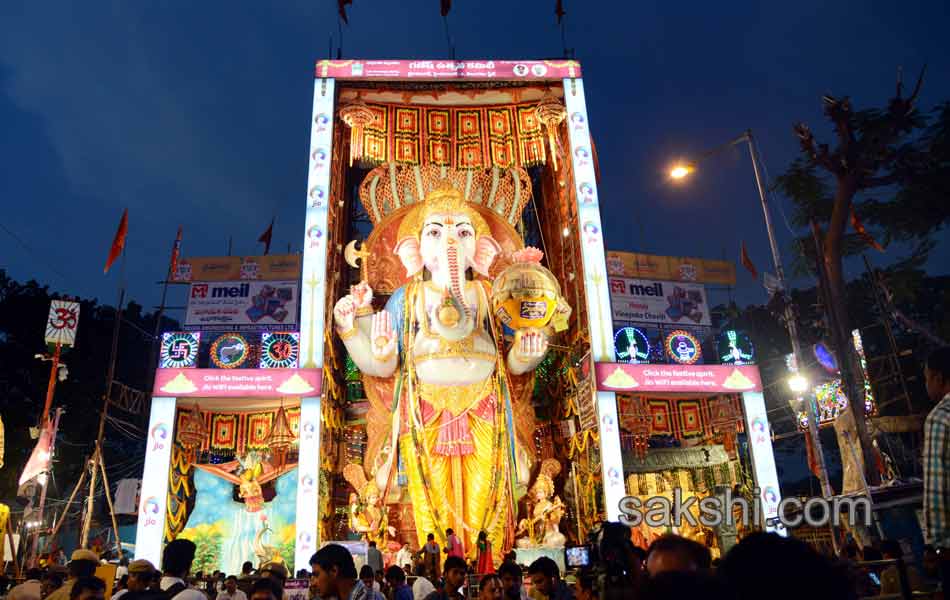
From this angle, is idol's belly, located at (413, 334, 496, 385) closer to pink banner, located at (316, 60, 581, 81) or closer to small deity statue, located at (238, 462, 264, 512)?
small deity statue, located at (238, 462, 264, 512)

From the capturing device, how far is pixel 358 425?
16.4 meters

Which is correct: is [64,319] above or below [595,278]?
above

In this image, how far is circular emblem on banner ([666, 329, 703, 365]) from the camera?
57.6ft

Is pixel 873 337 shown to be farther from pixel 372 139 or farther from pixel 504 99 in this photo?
pixel 372 139

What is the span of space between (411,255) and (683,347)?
24.4 ft

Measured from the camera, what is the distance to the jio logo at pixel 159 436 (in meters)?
13.5

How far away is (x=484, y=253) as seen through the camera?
51.0 feet

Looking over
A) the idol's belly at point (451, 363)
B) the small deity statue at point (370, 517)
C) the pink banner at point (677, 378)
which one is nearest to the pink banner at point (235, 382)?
the idol's belly at point (451, 363)

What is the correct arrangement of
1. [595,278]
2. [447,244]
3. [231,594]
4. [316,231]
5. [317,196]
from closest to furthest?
[231,594]
[447,244]
[316,231]
[595,278]
[317,196]

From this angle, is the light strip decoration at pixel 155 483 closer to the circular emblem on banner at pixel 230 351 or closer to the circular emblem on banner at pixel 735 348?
the circular emblem on banner at pixel 230 351

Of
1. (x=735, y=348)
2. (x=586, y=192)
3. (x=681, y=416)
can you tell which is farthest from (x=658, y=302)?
(x=586, y=192)

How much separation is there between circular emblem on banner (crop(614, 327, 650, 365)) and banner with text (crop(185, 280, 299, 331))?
8460mm

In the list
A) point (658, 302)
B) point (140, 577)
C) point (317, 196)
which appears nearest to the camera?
point (140, 577)

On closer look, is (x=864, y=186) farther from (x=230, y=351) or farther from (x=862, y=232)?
(x=230, y=351)
